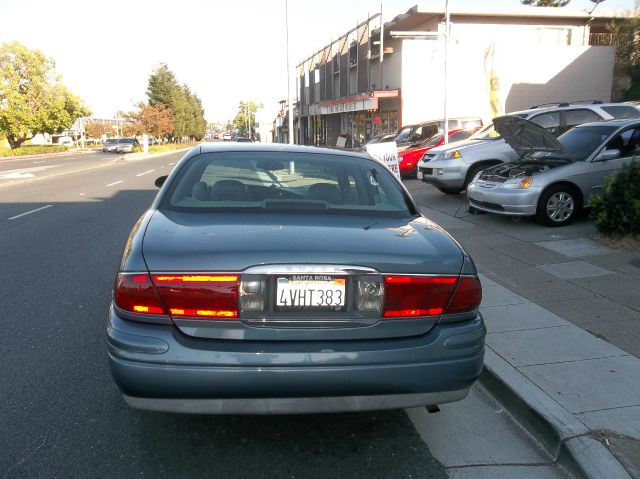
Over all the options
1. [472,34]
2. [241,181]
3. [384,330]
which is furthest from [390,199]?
[472,34]

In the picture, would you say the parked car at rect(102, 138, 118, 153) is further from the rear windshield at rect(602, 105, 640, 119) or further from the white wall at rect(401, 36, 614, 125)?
the rear windshield at rect(602, 105, 640, 119)

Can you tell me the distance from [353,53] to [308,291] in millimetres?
37611

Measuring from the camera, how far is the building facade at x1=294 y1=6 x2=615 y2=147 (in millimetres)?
27766

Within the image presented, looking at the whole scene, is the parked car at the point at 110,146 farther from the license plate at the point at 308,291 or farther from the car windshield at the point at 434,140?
the license plate at the point at 308,291

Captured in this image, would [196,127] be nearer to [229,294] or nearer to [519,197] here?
[519,197]

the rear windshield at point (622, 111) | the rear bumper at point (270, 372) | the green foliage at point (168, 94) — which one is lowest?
the rear bumper at point (270, 372)

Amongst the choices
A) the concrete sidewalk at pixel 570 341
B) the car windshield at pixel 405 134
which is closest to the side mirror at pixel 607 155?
the concrete sidewalk at pixel 570 341

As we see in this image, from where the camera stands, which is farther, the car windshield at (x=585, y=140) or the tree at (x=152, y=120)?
the tree at (x=152, y=120)

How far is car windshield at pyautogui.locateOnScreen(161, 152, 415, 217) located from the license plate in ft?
3.02

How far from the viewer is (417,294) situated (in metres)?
2.86

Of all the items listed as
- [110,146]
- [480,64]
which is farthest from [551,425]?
[110,146]

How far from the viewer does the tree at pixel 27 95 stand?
5091 centimetres

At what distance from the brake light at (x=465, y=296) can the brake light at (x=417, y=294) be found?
0.04 meters

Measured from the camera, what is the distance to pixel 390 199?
4023 mm
